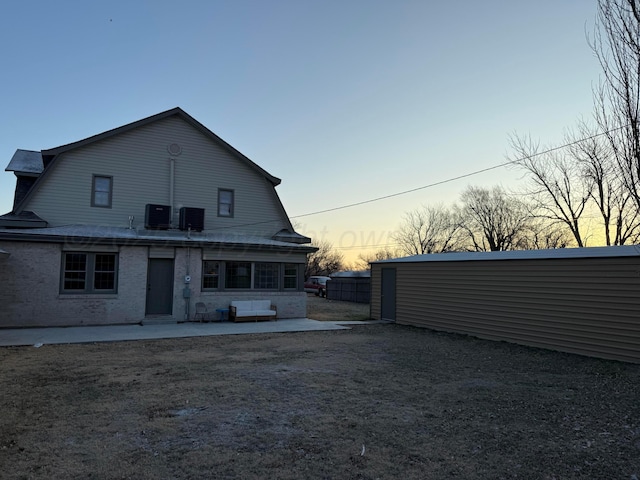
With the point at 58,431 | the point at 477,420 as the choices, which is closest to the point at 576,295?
the point at 477,420

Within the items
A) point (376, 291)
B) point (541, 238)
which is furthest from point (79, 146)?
point (541, 238)

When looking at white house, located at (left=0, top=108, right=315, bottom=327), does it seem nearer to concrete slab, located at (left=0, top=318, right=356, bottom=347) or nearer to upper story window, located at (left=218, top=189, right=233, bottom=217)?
upper story window, located at (left=218, top=189, right=233, bottom=217)

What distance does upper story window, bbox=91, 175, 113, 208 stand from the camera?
14.7 metres

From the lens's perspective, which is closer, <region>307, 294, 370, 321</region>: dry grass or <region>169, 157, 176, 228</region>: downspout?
<region>169, 157, 176, 228</region>: downspout

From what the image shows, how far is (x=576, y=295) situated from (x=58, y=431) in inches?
417

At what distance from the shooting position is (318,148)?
1988 centimetres

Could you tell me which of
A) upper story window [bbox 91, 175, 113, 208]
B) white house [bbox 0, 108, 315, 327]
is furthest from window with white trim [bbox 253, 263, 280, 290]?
upper story window [bbox 91, 175, 113, 208]

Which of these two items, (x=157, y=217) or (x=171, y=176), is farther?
(x=171, y=176)

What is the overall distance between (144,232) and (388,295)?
9349mm

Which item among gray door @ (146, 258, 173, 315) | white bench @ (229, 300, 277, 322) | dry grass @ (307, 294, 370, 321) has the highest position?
gray door @ (146, 258, 173, 315)

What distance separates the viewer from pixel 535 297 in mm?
10836

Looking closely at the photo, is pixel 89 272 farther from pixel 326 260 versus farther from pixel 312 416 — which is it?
pixel 326 260

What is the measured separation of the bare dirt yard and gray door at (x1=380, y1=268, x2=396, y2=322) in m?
6.57

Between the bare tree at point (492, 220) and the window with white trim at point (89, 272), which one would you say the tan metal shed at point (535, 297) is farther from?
the bare tree at point (492, 220)
